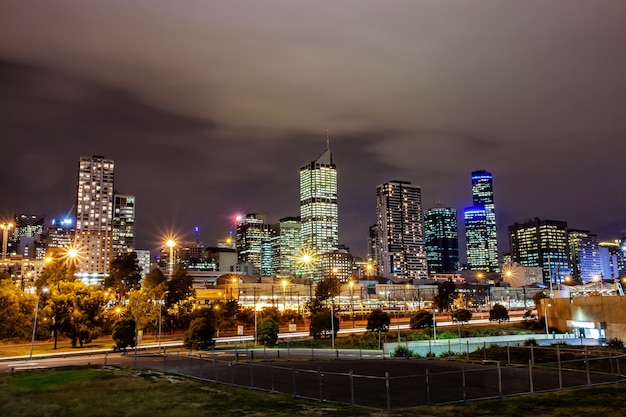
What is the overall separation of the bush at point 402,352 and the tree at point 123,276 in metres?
78.1

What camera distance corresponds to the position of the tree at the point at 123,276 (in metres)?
119

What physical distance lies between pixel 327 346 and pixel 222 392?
3995 cm

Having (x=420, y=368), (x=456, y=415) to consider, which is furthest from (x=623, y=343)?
(x=456, y=415)

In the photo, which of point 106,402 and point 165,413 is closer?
point 165,413

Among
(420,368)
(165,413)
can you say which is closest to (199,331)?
(420,368)

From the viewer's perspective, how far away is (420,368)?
44.6 metres

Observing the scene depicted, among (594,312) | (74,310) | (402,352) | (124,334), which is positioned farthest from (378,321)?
(74,310)

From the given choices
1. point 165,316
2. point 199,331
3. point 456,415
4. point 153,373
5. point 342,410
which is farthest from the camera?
point 165,316

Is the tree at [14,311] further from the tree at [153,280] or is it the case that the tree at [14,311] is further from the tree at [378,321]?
the tree at [378,321]

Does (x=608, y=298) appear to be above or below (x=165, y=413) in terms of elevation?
above

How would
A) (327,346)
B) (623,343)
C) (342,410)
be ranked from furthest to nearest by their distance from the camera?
(327,346)
(623,343)
(342,410)

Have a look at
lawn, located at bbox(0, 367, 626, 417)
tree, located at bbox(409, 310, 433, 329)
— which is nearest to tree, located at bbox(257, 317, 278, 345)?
tree, located at bbox(409, 310, 433, 329)

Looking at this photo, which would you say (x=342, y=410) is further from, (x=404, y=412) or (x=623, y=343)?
(x=623, y=343)

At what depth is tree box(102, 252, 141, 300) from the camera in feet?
392
